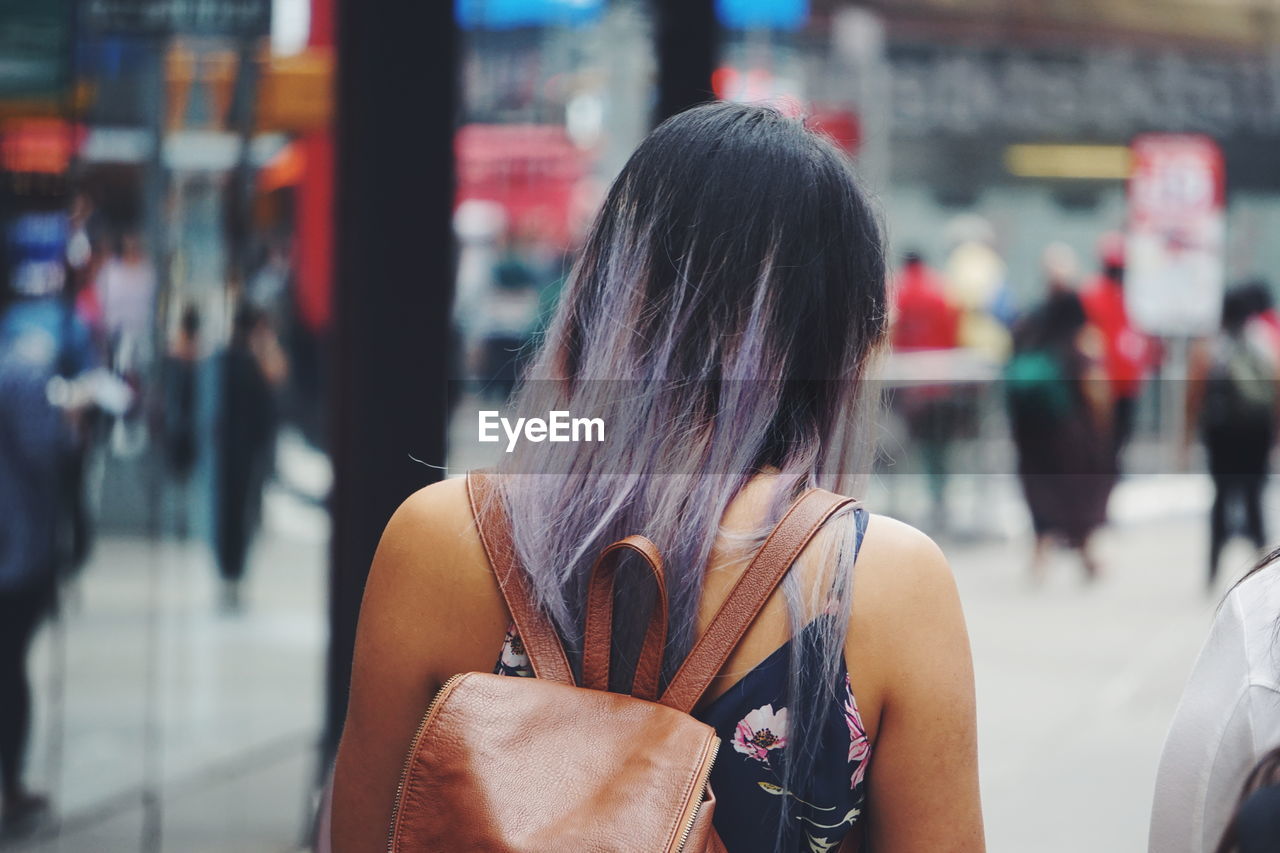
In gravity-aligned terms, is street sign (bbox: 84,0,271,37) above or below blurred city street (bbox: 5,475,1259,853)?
above

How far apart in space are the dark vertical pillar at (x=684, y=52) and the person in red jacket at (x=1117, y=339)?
19.1 feet

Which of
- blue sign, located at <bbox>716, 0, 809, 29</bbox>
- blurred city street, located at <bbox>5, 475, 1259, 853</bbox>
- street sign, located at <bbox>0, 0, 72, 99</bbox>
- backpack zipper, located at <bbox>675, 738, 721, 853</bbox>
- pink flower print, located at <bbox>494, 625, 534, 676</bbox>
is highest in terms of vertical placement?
blue sign, located at <bbox>716, 0, 809, 29</bbox>

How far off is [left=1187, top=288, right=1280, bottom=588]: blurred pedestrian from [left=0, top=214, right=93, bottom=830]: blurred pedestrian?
682 cm

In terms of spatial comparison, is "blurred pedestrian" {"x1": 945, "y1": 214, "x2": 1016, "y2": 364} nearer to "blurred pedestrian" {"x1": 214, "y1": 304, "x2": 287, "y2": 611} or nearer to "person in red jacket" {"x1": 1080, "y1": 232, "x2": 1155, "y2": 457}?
"person in red jacket" {"x1": 1080, "y1": 232, "x2": 1155, "y2": 457}

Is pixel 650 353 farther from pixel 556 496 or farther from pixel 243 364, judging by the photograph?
pixel 243 364

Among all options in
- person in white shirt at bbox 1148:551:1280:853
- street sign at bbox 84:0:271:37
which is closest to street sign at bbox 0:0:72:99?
street sign at bbox 84:0:271:37

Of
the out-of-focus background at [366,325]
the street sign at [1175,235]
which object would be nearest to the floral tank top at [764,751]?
the out-of-focus background at [366,325]

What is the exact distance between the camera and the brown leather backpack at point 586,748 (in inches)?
50.0

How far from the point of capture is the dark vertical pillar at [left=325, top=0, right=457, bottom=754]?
4.06m

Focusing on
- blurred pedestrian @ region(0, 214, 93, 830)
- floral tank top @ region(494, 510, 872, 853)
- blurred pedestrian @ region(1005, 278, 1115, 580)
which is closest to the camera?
floral tank top @ region(494, 510, 872, 853)

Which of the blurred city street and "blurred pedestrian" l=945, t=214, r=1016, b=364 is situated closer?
the blurred city street

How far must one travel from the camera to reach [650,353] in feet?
4.90

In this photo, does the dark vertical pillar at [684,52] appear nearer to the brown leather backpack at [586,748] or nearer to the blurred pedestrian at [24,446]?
the blurred pedestrian at [24,446]

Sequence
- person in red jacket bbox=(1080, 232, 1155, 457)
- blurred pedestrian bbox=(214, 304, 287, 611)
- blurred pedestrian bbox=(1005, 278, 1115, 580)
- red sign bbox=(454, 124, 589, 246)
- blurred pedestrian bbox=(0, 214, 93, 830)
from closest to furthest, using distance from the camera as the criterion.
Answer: blurred pedestrian bbox=(0, 214, 93, 830) → blurred pedestrian bbox=(214, 304, 287, 611) → red sign bbox=(454, 124, 589, 246) → blurred pedestrian bbox=(1005, 278, 1115, 580) → person in red jacket bbox=(1080, 232, 1155, 457)
